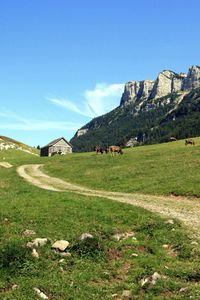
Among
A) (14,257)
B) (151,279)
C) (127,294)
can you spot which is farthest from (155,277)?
(14,257)

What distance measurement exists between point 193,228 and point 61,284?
9.21 m

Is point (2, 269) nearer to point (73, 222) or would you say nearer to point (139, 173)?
point (73, 222)

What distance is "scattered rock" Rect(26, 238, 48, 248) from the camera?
63.3 feet

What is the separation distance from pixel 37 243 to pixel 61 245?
1.16 meters

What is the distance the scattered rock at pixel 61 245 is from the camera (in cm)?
1922

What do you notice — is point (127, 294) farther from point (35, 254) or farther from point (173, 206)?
point (173, 206)

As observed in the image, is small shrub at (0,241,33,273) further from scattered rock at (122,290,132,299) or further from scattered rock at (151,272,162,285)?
scattered rock at (151,272,162,285)

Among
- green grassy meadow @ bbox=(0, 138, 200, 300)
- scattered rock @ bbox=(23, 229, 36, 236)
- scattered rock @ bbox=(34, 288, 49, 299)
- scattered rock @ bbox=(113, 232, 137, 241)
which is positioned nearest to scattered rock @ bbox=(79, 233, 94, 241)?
green grassy meadow @ bbox=(0, 138, 200, 300)

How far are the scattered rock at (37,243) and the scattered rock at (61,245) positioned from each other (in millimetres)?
583

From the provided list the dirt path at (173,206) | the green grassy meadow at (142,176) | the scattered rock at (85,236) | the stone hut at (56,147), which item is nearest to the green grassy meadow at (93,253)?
the scattered rock at (85,236)

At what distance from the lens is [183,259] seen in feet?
58.9

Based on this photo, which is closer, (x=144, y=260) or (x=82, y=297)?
(x=82, y=297)

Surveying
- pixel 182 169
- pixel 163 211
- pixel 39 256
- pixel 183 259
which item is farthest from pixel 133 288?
pixel 182 169

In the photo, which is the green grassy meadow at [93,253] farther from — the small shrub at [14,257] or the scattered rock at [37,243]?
the scattered rock at [37,243]
